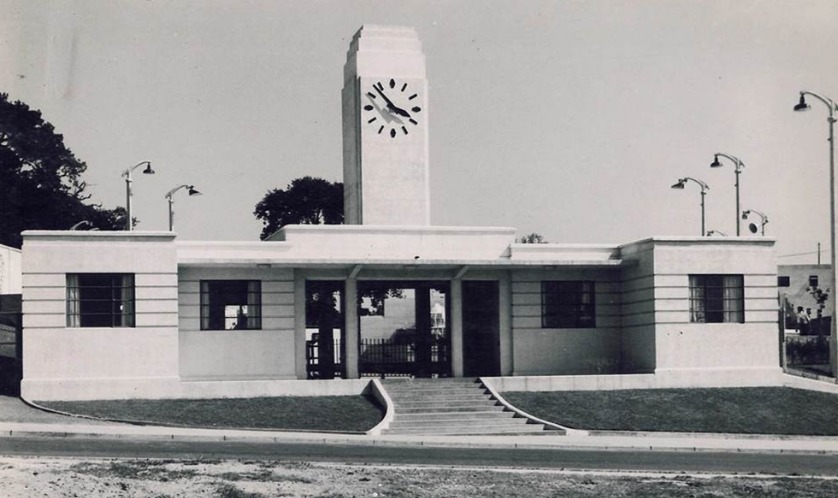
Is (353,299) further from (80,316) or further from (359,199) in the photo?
(80,316)

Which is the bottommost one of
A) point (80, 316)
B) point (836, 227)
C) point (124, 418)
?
point (124, 418)

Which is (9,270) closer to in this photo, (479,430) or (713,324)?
(479,430)

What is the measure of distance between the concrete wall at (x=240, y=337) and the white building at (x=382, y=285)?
0.04 metres

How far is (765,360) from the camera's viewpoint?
3497 centimetres

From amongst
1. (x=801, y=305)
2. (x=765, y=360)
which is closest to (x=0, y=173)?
(x=765, y=360)

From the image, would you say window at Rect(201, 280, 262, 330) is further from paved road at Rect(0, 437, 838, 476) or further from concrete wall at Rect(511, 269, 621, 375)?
paved road at Rect(0, 437, 838, 476)

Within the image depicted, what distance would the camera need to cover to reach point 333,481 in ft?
55.7

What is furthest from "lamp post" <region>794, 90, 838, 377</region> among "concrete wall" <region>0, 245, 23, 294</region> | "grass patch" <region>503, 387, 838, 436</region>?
"concrete wall" <region>0, 245, 23, 294</region>

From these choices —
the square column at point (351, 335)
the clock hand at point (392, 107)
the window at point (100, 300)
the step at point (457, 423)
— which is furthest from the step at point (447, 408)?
the clock hand at point (392, 107)

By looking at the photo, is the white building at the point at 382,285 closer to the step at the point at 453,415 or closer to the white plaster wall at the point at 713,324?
the white plaster wall at the point at 713,324

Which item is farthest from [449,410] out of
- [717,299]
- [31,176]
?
[31,176]

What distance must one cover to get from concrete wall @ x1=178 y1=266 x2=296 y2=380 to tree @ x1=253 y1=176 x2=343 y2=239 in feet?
147

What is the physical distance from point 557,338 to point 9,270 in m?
27.3

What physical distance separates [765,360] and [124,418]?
1933 centimetres
